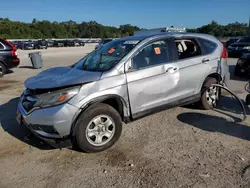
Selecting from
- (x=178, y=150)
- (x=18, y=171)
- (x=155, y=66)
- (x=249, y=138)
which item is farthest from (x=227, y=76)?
(x=18, y=171)

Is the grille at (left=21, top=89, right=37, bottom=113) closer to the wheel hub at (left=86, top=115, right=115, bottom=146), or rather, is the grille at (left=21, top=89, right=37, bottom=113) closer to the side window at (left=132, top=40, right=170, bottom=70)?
the wheel hub at (left=86, top=115, right=115, bottom=146)

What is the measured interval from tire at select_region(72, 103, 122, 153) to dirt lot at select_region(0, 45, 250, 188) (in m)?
0.14

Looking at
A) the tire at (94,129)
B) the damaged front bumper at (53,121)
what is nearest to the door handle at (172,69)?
the tire at (94,129)

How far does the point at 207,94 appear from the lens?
4.59 metres

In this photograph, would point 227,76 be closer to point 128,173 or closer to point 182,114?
point 182,114

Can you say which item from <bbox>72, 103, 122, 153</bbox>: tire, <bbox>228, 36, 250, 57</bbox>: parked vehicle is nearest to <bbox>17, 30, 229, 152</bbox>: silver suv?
<bbox>72, 103, 122, 153</bbox>: tire

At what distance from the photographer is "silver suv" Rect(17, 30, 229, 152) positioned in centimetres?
299

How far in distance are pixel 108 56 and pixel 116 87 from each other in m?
0.83

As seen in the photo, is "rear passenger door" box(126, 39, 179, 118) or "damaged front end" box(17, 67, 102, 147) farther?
"rear passenger door" box(126, 39, 179, 118)

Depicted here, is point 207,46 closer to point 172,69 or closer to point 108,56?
point 172,69

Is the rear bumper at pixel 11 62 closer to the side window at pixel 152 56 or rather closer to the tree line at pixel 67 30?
the side window at pixel 152 56

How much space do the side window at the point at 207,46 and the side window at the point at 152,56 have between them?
0.99 metres

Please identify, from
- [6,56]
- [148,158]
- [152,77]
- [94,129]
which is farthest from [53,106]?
[6,56]

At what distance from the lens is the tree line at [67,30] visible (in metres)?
82.8
